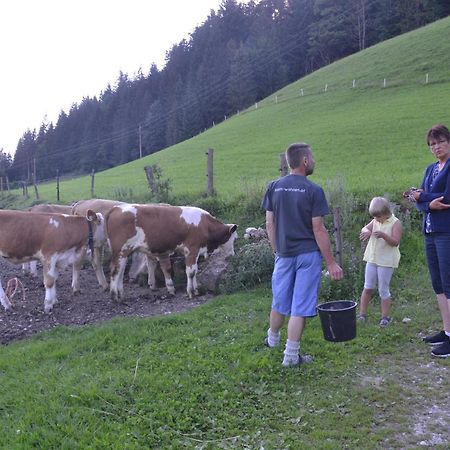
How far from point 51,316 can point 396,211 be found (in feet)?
22.7

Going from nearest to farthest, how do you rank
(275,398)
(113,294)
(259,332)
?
(275,398)
(259,332)
(113,294)

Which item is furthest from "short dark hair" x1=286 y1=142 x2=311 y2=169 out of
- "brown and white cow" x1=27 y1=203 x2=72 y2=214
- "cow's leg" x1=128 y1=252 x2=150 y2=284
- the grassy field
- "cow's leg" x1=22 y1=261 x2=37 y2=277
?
"brown and white cow" x1=27 y1=203 x2=72 y2=214

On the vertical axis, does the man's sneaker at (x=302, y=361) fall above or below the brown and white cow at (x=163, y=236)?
below

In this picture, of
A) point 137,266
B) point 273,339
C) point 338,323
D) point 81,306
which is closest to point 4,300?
point 81,306

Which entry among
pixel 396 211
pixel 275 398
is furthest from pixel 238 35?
pixel 275 398

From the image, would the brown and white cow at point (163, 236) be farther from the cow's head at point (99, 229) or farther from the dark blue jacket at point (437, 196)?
the dark blue jacket at point (437, 196)

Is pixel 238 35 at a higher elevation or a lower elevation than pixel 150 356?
higher

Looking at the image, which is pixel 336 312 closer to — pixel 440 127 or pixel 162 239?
pixel 440 127

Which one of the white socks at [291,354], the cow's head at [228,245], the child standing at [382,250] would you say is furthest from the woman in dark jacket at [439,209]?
the cow's head at [228,245]

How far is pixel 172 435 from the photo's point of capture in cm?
433

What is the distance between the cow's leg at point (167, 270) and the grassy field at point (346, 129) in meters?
4.34

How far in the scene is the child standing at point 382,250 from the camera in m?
6.72

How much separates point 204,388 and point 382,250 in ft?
10.1

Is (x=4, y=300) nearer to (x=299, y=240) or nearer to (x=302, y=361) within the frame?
(x=302, y=361)
